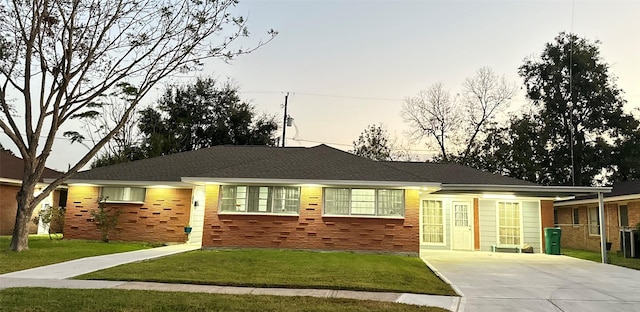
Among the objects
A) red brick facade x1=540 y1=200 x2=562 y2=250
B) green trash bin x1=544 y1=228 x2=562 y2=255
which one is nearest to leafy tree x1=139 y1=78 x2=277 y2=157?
red brick facade x1=540 y1=200 x2=562 y2=250

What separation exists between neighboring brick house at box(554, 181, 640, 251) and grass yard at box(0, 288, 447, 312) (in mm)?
14364

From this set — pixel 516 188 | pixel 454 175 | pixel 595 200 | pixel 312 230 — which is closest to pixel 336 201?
pixel 312 230

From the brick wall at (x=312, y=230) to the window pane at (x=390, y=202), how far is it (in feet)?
0.64

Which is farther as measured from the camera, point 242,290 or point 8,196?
point 8,196

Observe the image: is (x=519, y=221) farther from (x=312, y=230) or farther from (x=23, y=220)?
(x=23, y=220)

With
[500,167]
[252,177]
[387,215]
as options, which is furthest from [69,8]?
[500,167]

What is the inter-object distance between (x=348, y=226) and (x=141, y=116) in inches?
948

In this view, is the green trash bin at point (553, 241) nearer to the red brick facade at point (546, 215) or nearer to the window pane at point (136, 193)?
the red brick facade at point (546, 215)

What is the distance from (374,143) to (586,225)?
56.7ft

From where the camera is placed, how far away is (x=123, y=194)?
16.6 m

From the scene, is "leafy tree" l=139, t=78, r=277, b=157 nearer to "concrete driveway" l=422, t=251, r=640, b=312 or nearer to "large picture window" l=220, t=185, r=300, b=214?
"large picture window" l=220, t=185, r=300, b=214

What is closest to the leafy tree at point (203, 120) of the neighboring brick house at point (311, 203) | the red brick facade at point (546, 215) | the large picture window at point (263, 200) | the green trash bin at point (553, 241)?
the neighboring brick house at point (311, 203)

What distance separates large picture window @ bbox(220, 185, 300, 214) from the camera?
1478 cm

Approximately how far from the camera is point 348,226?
14.5 meters
